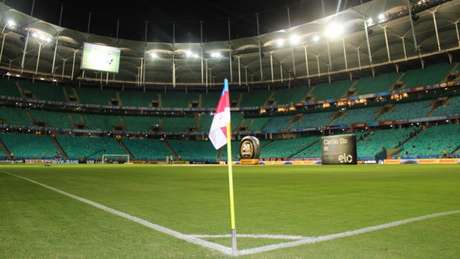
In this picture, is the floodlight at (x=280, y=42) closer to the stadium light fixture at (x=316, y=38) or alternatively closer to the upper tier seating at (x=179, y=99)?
the stadium light fixture at (x=316, y=38)

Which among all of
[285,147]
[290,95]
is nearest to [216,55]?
[290,95]

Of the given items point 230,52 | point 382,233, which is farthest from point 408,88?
point 382,233

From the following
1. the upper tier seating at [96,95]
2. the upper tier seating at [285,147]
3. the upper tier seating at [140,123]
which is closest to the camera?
the upper tier seating at [285,147]

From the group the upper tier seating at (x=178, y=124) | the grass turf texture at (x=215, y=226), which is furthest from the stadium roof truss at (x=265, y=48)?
the grass turf texture at (x=215, y=226)

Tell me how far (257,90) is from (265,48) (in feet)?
56.8

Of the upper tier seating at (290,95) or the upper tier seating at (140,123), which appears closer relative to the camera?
the upper tier seating at (290,95)

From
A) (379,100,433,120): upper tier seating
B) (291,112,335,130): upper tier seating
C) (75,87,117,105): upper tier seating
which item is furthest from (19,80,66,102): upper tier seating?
(379,100,433,120): upper tier seating

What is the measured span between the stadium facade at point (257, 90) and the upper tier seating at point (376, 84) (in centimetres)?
22

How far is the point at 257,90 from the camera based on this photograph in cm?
7425

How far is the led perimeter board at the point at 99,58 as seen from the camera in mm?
46562

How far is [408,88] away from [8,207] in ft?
189

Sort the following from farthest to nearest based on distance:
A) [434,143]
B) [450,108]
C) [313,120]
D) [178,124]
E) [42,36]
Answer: [178,124]
[313,120]
[42,36]
[450,108]
[434,143]

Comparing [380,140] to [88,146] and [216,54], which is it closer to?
[216,54]

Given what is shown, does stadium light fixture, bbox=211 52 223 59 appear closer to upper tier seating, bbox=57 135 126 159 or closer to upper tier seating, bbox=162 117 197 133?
upper tier seating, bbox=162 117 197 133
